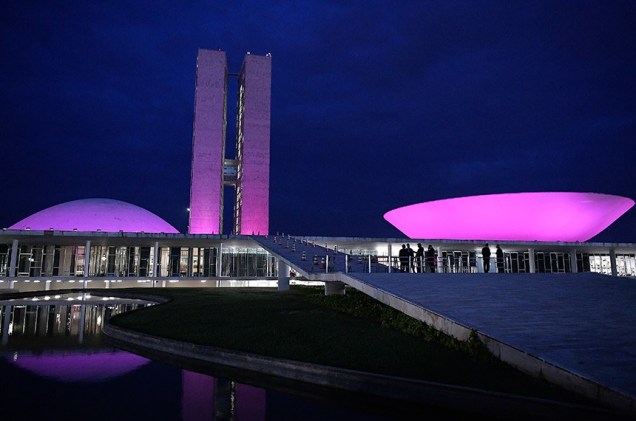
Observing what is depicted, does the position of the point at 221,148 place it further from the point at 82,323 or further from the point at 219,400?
the point at 219,400

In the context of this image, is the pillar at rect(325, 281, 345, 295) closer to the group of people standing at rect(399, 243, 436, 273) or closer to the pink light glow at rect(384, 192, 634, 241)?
the group of people standing at rect(399, 243, 436, 273)

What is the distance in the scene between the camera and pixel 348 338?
9148 millimetres

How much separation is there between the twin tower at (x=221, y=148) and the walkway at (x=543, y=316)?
3074cm

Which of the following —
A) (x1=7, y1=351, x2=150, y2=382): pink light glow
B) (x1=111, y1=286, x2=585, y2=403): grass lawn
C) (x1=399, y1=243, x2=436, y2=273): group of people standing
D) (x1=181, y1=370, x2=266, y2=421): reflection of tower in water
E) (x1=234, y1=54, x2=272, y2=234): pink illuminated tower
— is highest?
(x1=234, y1=54, x2=272, y2=234): pink illuminated tower

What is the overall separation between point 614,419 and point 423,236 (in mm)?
30501

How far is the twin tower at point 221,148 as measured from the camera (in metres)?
46.1

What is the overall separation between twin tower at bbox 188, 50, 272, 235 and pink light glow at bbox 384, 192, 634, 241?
17744mm

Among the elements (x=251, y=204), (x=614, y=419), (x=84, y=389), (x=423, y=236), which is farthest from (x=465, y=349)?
(x=251, y=204)

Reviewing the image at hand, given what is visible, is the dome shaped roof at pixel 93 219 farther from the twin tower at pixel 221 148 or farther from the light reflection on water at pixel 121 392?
the light reflection on water at pixel 121 392

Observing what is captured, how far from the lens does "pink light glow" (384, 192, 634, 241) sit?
30719 millimetres

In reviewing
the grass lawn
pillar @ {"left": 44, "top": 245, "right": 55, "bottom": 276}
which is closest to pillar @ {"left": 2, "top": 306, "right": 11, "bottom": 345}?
the grass lawn

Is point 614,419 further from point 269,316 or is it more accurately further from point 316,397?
point 269,316

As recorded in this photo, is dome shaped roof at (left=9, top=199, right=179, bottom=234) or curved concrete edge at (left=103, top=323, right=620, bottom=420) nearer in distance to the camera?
curved concrete edge at (left=103, top=323, right=620, bottom=420)

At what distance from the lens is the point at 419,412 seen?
5777 mm
